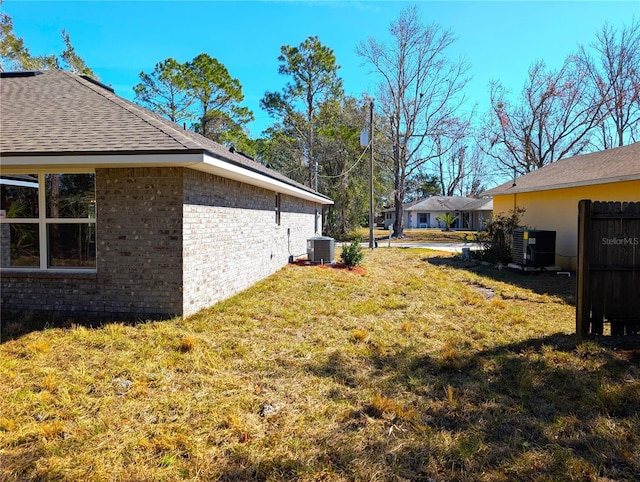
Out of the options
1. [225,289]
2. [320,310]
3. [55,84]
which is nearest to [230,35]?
[55,84]

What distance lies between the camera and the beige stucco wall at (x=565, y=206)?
10250 mm

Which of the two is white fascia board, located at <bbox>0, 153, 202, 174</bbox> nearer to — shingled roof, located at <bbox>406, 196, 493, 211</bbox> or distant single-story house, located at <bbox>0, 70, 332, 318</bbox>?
distant single-story house, located at <bbox>0, 70, 332, 318</bbox>

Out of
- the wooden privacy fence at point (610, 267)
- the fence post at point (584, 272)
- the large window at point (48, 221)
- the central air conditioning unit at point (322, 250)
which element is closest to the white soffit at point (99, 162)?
the large window at point (48, 221)

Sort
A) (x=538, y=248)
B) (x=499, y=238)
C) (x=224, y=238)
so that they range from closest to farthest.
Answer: (x=224, y=238), (x=538, y=248), (x=499, y=238)

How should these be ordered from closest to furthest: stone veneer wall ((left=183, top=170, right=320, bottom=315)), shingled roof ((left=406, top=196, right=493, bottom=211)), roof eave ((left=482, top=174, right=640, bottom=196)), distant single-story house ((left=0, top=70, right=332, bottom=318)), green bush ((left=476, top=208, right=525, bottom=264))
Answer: distant single-story house ((left=0, top=70, right=332, bottom=318)) < stone veneer wall ((left=183, top=170, right=320, bottom=315)) < roof eave ((left=482, top=174, right=640, bottom=196)) < green bush ((left=476, top=208, right=525, bottom=264)) < shingled roof ((left=406, top=196, right=493, bottom=211))

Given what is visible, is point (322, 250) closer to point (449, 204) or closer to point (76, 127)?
point (76, 127)

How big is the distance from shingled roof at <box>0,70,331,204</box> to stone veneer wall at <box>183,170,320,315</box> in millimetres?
614

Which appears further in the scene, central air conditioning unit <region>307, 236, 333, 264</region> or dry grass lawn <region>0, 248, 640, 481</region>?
central air conditioning unit <region>307, 236, 333, 264</region>

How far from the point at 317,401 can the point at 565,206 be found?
11982 mm

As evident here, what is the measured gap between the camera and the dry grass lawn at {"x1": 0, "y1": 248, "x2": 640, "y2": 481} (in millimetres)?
2652

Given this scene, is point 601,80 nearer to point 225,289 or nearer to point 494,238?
point 494,238

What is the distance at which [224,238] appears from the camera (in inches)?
286

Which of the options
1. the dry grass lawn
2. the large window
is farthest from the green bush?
the large window

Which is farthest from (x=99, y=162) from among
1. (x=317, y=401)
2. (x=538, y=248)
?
(x=538, y=248)
